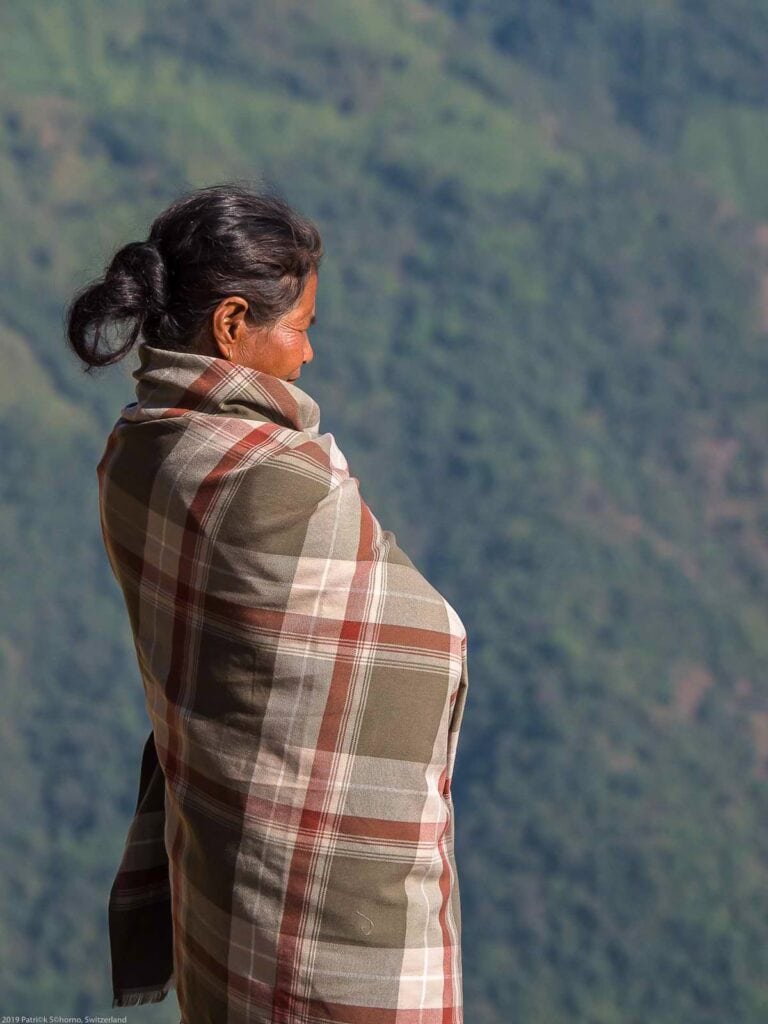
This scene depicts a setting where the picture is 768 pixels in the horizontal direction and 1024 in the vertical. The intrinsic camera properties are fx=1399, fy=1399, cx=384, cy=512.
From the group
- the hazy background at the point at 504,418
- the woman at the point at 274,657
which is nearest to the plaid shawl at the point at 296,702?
the woman at the point at 274,657

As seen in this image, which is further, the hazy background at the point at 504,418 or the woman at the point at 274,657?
the hazy background at the point at 504,418

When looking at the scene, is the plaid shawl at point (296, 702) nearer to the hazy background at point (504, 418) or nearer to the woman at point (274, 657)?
the woman at point (274, 657)

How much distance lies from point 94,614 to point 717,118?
14.2 m

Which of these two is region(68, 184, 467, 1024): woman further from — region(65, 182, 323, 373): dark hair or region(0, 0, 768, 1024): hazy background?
region(0, 0, 768, 1024): hazy background

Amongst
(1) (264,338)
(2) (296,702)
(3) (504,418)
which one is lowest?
(3) (504,418)

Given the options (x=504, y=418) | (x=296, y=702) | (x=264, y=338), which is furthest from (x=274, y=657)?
(x=504, y=418)

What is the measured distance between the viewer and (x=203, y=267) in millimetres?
1065

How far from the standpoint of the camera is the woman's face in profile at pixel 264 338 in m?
1.07

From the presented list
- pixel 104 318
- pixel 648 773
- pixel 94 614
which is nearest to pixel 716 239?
pixel 648 773

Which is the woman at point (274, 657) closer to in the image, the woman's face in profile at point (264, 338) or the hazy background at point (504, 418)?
the woman's face in profile at point (264, 338)

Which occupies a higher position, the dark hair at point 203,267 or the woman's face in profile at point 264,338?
the dark hair at point 203,267

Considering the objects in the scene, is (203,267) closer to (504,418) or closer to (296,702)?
(296,702)

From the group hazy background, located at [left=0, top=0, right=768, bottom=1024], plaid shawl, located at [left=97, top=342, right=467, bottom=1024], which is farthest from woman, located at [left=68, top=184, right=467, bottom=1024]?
hazy background, located at [left=0, top=0, right=768, bottom=1024]

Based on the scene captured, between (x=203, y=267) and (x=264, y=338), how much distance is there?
0.23 ft
